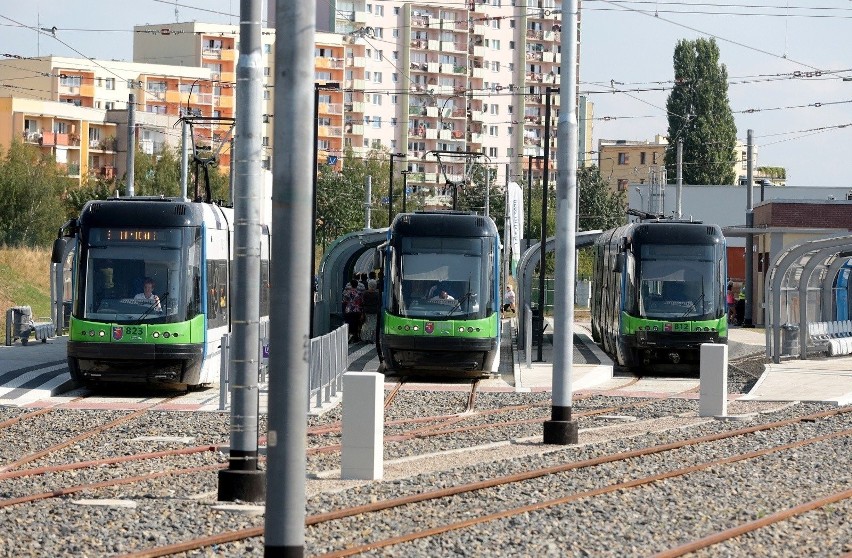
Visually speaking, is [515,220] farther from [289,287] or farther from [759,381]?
[289,287]

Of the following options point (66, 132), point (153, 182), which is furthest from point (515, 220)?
point (66, 132)

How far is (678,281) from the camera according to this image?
31859 mm

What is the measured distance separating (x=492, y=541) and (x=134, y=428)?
897cm

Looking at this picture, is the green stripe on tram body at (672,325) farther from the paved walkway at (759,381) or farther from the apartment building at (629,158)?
the apartment building at (629,158)

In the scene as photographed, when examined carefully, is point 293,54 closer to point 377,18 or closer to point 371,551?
point 371,551

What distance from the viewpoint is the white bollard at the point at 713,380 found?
22.4 metres

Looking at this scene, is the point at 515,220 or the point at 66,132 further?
the point at 66,132

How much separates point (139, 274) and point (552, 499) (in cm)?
1169

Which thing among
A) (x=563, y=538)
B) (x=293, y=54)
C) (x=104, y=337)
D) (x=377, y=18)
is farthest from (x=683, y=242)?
(x=377, y=18)

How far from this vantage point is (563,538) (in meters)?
11.8

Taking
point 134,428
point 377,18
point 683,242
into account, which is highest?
point 377,18

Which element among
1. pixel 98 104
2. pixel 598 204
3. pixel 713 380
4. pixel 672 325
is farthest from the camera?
pixel 98 104

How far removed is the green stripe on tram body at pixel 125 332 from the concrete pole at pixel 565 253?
726 centimetres

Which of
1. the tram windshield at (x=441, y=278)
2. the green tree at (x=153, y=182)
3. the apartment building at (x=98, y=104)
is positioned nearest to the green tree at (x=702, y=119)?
the green tree at (x=153, y=182)
